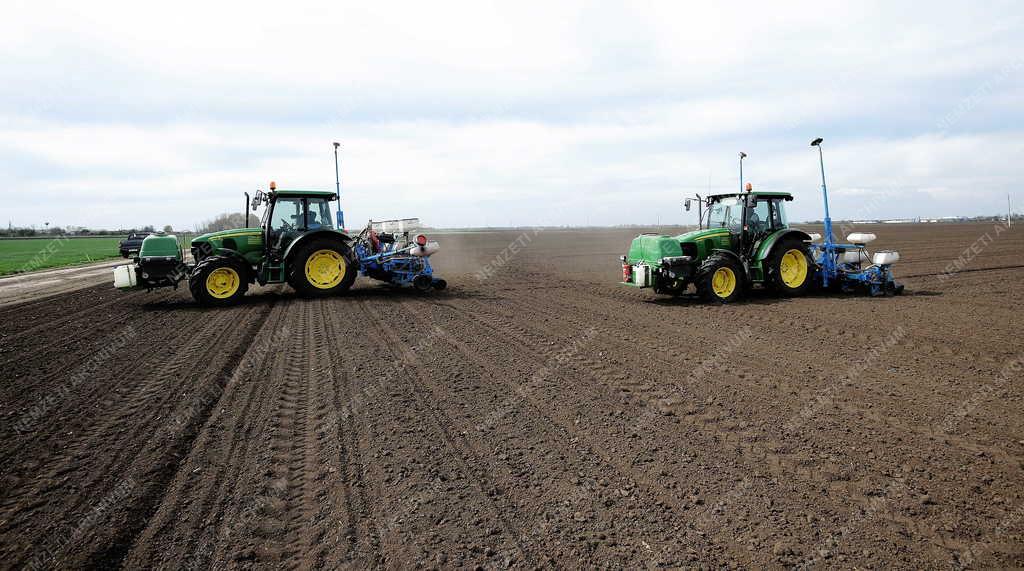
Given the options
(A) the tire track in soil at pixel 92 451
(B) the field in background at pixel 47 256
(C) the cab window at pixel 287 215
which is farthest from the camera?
(B) the field in background at pixel 47 256

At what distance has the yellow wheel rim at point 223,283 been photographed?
34.9ft

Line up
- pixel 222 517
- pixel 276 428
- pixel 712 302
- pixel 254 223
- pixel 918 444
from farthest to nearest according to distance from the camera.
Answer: pixel 254 223, pixel 712 302, pixel 276 428, pixel 918 444, pixel 222 517

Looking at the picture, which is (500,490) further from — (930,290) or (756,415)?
(930,290)

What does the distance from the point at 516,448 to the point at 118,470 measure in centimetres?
267

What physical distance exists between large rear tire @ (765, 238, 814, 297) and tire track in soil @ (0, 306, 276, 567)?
10068 mm

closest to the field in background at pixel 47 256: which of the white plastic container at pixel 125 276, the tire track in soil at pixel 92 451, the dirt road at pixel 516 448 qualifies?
the white plastic container at pixel 125 276

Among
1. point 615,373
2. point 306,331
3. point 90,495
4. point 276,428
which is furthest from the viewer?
point 306,331

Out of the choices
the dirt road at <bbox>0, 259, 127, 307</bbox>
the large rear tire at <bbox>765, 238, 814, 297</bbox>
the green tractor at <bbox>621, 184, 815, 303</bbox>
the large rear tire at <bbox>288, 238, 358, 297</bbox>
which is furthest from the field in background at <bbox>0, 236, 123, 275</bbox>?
the large rear tire at <bbox>765, 238, 814, 297</bbox>

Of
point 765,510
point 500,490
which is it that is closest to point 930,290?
point 765,510

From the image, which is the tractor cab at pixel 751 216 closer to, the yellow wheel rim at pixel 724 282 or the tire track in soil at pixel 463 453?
the yellow wheel rim at pixel 724 282

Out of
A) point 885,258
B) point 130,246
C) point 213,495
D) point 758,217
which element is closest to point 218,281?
point 213,495

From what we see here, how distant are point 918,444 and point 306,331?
7.29 m

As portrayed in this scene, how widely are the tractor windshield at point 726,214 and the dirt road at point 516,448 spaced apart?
399 cm

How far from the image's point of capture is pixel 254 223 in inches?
464
